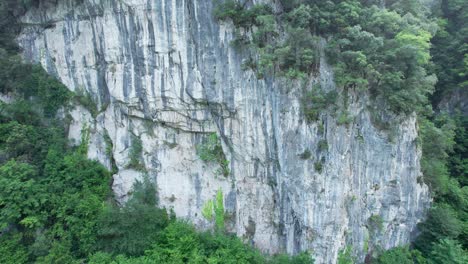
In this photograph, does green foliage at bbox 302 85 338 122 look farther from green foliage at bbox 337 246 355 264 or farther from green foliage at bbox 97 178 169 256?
green foliage at bbox 97 178 169 256

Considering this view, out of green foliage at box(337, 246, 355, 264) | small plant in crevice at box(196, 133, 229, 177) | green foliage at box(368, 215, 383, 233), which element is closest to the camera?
green foliage at box(337, 246, 355, 264)

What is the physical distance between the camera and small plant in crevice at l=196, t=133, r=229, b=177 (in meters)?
13.1

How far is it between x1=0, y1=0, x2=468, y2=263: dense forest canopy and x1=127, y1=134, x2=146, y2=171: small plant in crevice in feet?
3.06

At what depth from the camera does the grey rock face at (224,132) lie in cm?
1132

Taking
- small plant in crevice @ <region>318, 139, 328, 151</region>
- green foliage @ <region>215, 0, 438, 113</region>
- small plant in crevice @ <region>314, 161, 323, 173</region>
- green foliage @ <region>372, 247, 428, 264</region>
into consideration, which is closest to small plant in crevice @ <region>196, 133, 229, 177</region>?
green foliage @ <region>215, 0, 438, 113</region>

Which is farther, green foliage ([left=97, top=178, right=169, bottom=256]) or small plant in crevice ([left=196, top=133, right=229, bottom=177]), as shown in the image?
small plant in crevice ([left=196, top=133, right=229, bottom=177])

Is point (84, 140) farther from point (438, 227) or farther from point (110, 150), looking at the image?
point (438, 227)

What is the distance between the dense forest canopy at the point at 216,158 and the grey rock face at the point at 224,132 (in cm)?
59

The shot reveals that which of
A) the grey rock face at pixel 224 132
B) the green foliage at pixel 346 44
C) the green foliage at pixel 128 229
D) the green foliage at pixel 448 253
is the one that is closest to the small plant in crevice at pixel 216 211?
the grey rock face at pixel 224 132

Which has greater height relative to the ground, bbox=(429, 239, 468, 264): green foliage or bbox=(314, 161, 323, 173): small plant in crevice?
bbox=(314, 161, 323, 173): small plant in crevice

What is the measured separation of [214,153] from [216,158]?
0.26 meters

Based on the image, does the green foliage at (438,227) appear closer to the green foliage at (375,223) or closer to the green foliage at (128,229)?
the green foliage at (375,223)

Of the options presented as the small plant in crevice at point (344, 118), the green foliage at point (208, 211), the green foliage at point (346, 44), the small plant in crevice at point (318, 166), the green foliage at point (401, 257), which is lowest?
the green foliage at point (401, 257)

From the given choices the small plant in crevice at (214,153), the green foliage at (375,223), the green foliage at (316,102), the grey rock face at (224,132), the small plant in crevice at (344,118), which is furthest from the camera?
the small plant in crevice at (214,153)
